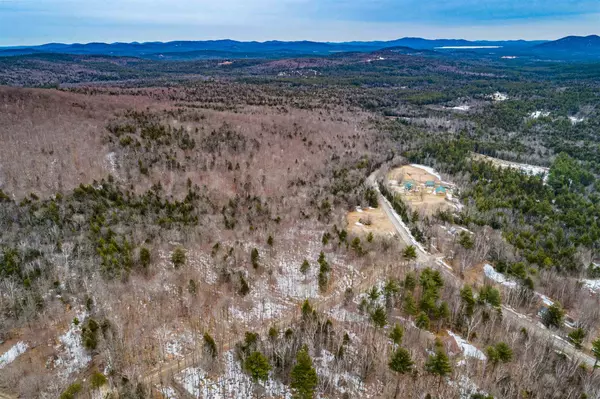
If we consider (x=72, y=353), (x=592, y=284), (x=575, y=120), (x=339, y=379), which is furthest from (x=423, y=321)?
(x=575, y=120)

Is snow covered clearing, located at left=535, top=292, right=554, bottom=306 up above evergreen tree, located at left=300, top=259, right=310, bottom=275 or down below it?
below

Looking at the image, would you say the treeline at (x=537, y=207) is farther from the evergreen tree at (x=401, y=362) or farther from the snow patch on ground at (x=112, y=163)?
the snow patch on ground at (x=112, y=163)

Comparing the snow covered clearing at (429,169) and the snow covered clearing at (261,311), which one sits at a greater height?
the snow covered clearing at (429,169)

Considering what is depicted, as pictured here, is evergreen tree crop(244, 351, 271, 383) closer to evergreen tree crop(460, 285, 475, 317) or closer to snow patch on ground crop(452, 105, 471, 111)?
evergreen tree crop(460, 285, 475, 317)

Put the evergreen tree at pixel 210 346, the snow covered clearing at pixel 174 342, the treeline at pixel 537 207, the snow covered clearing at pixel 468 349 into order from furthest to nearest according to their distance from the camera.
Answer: the treeline at pixel 537 207
the snow covered clearing at pixel 468 349
the snow covered clearing at pixel 174 342
the evergreen tree at pixel 210 346

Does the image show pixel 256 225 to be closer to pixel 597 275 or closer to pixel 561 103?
pixel 597 275

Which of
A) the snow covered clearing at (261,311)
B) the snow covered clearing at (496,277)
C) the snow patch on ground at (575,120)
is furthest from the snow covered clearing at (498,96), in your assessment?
the snow covered clearing at (261,311)

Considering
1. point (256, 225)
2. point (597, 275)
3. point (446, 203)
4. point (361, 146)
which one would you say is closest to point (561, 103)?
point (361, 146)

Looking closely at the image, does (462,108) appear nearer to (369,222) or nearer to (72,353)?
(369,222)

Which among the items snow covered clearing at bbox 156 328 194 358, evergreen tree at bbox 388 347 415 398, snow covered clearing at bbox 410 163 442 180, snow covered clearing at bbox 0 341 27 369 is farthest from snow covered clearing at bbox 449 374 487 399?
snow covered clearing at bbox 410 163 442 180
